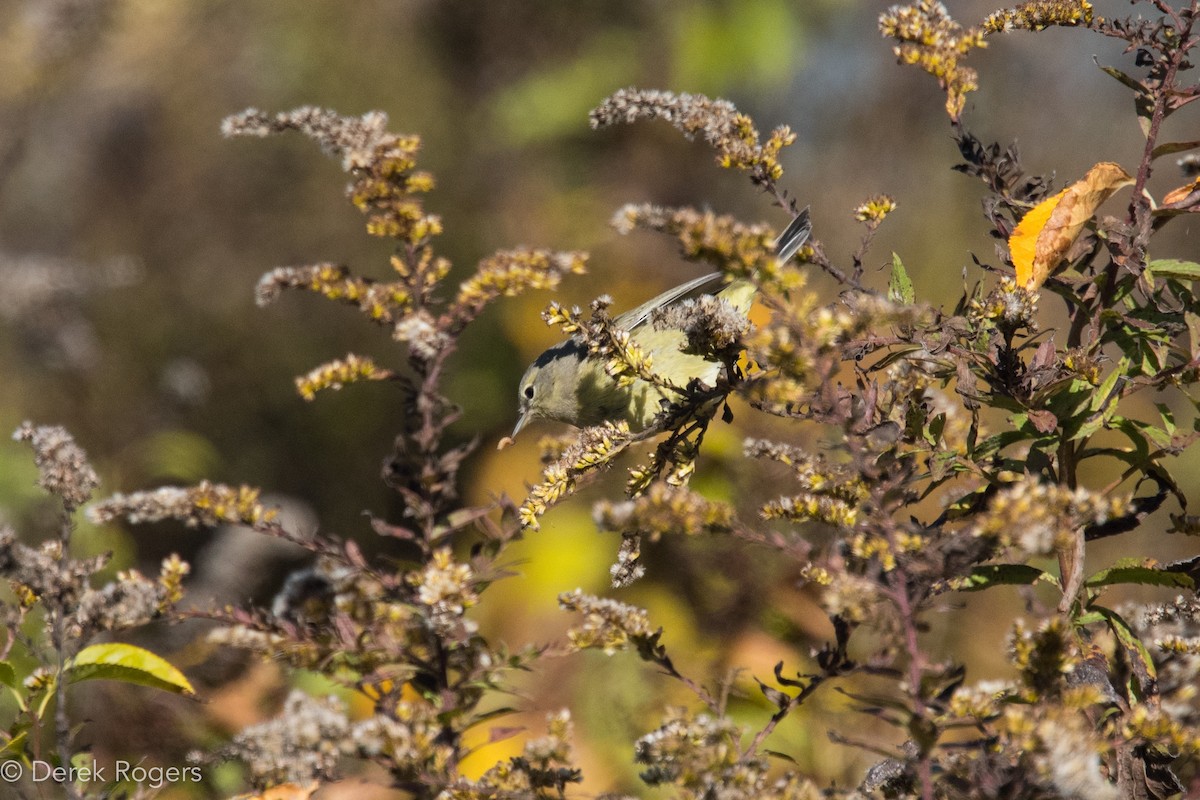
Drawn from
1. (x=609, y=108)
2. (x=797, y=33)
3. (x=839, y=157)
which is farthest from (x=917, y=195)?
(x=609, y=108)

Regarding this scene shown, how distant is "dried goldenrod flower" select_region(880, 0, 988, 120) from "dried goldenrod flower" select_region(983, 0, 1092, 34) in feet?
0.07

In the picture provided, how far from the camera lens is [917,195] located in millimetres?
4387

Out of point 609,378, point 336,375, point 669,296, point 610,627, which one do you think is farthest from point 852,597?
point 609,378

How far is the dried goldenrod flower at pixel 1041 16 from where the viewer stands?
1.08 m

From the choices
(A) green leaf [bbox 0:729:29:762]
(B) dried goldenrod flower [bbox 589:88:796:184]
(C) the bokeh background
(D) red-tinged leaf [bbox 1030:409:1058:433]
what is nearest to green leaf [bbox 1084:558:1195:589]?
(D) red-tinged leaf [bbox 1030:409:1058:433]

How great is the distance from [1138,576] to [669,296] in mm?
930

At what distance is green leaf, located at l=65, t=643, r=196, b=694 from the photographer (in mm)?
1159

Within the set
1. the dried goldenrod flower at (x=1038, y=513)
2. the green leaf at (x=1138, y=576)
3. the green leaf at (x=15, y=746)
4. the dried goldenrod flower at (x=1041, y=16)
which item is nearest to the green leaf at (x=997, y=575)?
the green leaf at (x=1138, y=576)

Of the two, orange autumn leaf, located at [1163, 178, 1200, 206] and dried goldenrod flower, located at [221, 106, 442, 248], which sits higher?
dried goldenrod flower, located at [221, 106, 442, 248]

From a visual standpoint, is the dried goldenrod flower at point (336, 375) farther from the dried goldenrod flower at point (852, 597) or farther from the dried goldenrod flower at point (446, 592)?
the dried goldenrod flower at point (852, 597)

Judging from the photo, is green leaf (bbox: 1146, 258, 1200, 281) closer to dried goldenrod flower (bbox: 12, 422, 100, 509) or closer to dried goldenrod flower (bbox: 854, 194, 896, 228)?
dried goldenrod flower (bbox: 854, 194, 896, 228)

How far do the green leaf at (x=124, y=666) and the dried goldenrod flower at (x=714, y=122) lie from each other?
2.57ft

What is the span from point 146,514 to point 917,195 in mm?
3946

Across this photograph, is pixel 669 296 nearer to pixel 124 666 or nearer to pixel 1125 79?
pixel 1125 79
